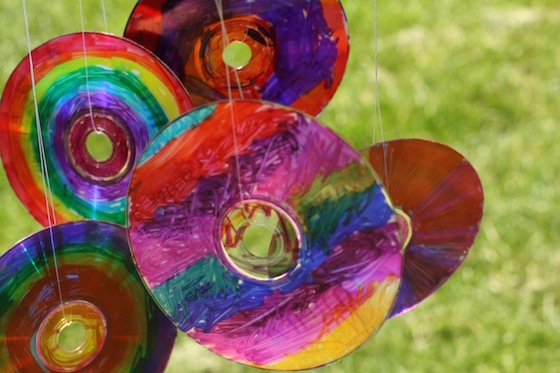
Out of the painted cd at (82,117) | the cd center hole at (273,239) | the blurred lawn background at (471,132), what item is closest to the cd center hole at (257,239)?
the blurred lawn background at (471,132)

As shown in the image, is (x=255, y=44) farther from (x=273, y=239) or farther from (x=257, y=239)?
(x=257, y=239)

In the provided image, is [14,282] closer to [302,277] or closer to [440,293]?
[302,277]

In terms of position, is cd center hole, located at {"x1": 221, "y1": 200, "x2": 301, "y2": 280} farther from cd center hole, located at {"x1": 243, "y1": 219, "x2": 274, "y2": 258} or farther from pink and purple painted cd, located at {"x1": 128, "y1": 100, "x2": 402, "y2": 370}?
cd center hole, located at {"x1": 243, "y1": 219, "x2": 274, "y2": 258}

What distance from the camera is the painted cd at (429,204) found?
643 mm

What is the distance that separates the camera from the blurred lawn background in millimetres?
1311

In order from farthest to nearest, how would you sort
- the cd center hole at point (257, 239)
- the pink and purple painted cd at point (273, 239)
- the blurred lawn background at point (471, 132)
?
the cd center hole at point (257, 239)
the blurred lawn background at point (471, 132)
the pink and purple painted cd at point (273, 239)

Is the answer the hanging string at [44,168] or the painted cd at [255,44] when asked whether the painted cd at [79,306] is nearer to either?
the hanging string at [44,168]

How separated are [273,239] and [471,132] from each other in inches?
46.0

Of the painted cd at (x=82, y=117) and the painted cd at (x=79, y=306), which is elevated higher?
the painted cd at (x=82, y=117)

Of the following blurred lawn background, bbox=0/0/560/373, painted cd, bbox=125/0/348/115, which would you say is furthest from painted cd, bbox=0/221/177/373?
blurred lawn background, bbox=0/0/560/373

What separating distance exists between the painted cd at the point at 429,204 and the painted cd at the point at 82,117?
171 millimetres

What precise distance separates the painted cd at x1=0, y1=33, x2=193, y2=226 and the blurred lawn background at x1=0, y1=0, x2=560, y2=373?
2.19 feet

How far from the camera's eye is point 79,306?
0.60 metres

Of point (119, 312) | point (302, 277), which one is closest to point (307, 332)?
point (302, 277)
